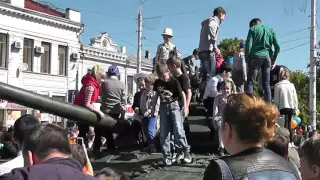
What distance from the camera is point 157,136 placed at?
25.4 ft

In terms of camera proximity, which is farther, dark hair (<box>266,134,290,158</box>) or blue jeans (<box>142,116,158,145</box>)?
blue jeans (<box>142,116,158,145</box>)

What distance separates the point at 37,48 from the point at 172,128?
2487cm

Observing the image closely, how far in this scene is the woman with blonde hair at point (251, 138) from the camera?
250cm

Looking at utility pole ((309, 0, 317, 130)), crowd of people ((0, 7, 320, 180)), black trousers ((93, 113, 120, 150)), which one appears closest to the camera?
crowd of people ((0, 7, 320, 180))

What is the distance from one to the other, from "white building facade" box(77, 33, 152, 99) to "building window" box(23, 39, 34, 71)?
4.35m

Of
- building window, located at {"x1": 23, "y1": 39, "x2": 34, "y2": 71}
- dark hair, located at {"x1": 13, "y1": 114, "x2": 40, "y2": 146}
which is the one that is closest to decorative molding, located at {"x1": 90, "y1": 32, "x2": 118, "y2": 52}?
building window, located at {"x1": 23, "y1": 39, "x2": 34, "y2": 71}

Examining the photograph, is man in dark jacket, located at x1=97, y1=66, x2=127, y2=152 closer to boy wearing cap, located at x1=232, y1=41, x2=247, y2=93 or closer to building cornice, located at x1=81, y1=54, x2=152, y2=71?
boy wearing cap, located at x1=232, y1=41, x2=247, y2=93

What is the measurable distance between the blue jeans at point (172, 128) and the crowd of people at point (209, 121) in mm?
13

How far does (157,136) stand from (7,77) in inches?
910

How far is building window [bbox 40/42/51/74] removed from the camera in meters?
31.1

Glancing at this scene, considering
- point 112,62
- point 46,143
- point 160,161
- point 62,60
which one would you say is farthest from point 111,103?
point 112,62

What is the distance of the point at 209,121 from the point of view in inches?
304

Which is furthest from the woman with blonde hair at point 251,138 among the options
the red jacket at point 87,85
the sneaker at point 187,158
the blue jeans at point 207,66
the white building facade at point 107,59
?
the white building facade at point 107,59

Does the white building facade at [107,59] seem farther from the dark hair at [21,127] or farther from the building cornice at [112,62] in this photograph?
the dark hair at [21,127]
